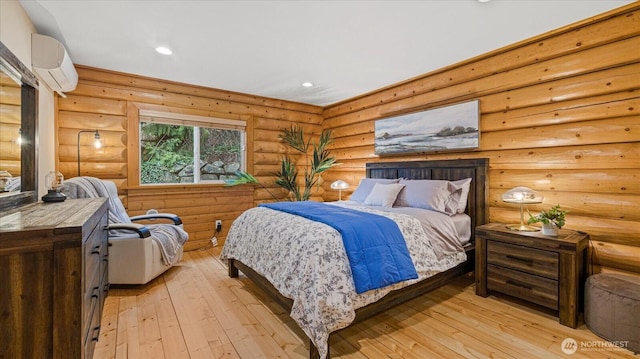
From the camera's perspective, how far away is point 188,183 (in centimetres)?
425

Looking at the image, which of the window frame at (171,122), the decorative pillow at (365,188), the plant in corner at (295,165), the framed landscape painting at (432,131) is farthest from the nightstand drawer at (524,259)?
the window frame at (171,122)

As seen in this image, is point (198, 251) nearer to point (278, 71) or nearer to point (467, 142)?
point (278, 71)

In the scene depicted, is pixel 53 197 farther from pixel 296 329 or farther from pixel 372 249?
pixel 372 249

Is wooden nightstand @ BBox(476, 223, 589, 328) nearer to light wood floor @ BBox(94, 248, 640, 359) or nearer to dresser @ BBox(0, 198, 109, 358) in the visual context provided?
light wood floor @ BBox(94, 248, 640, 359)

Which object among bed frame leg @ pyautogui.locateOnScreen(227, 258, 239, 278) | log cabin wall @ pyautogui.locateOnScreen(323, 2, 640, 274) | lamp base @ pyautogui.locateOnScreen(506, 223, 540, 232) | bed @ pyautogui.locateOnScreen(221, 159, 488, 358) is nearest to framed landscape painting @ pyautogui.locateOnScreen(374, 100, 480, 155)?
log cabin wall @ pyautogui.locateOnScreen(323, 2, 640, 274)

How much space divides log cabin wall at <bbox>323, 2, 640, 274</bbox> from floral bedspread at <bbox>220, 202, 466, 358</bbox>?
1.01 meters

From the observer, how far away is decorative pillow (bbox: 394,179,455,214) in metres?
3.07

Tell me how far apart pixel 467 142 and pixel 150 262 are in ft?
12.1

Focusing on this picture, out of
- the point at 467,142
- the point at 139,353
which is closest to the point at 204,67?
the point at 139,353

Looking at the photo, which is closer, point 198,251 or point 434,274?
point 434,274

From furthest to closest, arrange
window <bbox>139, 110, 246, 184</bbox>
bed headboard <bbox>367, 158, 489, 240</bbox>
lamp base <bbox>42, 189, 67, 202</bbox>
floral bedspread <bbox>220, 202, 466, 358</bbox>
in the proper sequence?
window <bbox>139, 110, 246, 184</bbox> → bed headboard <bbox>367, 158, 489, 240</bbox> → lamp base <bbox>42, 189, 67, 202</bbox> → floral bedspread <bbox>220, 202, 466, 358</bbox>

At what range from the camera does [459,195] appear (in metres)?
3.19

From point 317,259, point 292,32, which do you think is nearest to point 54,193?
point 317,259

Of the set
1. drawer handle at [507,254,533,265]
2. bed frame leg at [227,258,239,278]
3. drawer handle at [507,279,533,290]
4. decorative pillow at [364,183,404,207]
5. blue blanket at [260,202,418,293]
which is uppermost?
decorative pillow at [364,183,404,207]
